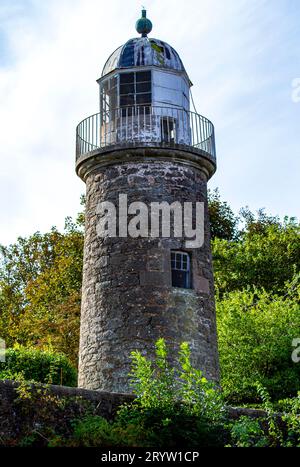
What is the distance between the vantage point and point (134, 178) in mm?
17859

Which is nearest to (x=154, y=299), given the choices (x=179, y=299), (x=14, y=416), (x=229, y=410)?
(x=179, y=299)

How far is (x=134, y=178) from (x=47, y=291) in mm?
14658

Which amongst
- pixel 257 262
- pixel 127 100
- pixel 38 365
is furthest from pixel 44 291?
pixel 127 100

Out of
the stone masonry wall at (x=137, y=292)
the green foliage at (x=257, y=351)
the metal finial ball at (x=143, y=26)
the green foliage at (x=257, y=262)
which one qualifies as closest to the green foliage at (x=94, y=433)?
the stone masonry wall at (x=137, y=292)

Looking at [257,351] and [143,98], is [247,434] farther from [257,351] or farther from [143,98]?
[257,351]

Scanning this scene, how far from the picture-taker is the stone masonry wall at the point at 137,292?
55.0ft

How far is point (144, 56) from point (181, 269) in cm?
482

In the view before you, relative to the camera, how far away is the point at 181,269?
17.6m

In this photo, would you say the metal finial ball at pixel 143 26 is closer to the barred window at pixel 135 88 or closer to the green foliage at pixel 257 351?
the barred window at pixel 135 88

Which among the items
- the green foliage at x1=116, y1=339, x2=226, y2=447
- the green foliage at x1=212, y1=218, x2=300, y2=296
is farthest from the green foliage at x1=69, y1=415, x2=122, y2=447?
the green foliage at x1=212, y1=218, x2=300, y2=296

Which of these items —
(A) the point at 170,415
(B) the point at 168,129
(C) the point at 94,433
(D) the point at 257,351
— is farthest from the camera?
(D) the point at 257,351
